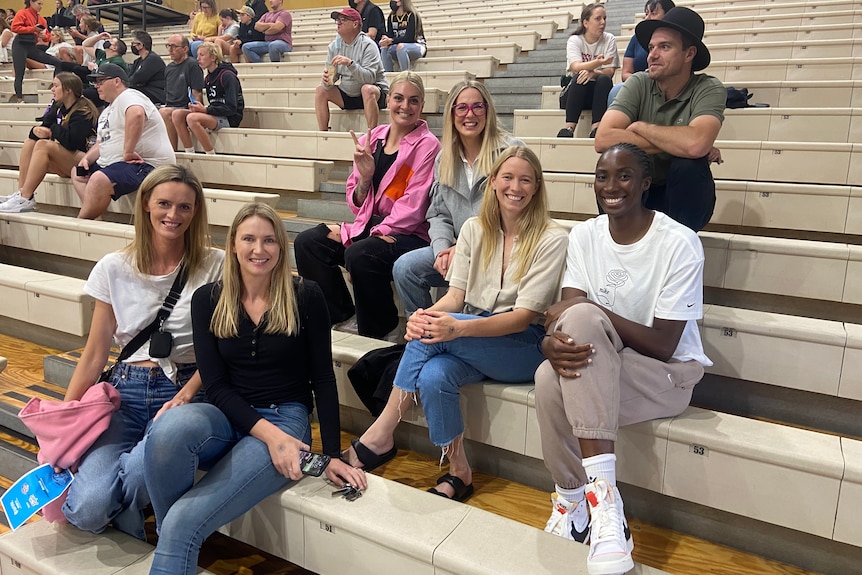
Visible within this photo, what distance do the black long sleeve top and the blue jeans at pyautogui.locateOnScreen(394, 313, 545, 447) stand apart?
0.23 metres

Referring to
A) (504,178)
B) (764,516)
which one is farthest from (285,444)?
(764,516)

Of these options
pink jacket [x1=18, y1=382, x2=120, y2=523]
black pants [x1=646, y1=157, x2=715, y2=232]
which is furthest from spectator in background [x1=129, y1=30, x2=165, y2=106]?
black pants [x1=646, y1=157, x2=715, y2=232]

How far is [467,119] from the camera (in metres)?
2.32

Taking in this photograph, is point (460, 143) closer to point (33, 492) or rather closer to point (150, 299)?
point (150, 299)

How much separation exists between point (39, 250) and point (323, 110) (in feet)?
6.35

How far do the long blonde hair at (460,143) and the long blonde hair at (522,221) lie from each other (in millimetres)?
383

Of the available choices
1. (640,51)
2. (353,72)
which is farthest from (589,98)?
(353,72)

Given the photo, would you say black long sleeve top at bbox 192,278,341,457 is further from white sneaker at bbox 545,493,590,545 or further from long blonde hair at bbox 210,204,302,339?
white sneaker at bbox 545,493,590,545

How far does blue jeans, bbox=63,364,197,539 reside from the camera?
1.65 m

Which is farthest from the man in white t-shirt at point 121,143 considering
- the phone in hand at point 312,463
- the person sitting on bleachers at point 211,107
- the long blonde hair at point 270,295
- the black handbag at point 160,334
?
the phone in hand at point 312,463

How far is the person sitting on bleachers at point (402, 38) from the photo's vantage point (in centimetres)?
572

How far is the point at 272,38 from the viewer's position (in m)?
7.21

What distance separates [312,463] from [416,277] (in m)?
0.83

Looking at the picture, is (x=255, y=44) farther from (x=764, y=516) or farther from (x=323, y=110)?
(x=764, y=516)
